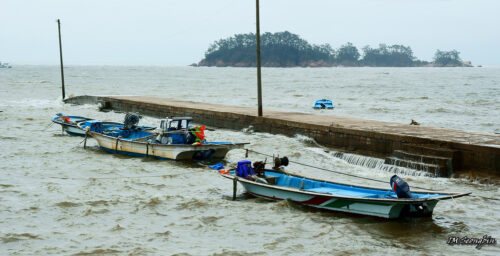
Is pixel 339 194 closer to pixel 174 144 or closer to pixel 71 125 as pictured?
pixel 174 144

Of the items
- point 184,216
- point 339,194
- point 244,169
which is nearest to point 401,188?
point 339,194

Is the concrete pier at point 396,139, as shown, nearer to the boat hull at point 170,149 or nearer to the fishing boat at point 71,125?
the boat hull at point 170,149

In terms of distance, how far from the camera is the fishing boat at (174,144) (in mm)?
17703

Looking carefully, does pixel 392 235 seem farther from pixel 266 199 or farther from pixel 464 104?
pixel 464 104

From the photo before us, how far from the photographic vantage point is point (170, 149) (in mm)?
17984

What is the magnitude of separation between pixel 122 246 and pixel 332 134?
38.2 ft

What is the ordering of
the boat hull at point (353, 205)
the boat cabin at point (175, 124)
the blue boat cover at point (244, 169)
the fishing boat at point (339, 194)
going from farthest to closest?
the boat cabin at point (175, 124) → the blue boat cover at point (244, 169) → the boat hull at point (353, 205) → the fishing boat at point (339, 194)

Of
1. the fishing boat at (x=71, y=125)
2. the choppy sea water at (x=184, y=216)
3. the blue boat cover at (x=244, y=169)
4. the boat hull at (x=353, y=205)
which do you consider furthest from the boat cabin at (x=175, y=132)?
the fishing boat at (x=71, y=125)

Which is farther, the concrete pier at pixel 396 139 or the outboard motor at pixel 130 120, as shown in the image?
the outboard motor at pixel 130 120

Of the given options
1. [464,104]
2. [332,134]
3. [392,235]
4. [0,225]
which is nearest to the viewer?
[392,235]

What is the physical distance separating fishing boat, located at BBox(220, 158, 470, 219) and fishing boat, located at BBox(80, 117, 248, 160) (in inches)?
171

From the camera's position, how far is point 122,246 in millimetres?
9867

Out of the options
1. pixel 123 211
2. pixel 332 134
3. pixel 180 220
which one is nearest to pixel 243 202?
pixel 180 220

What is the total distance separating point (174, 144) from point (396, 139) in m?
7.60
